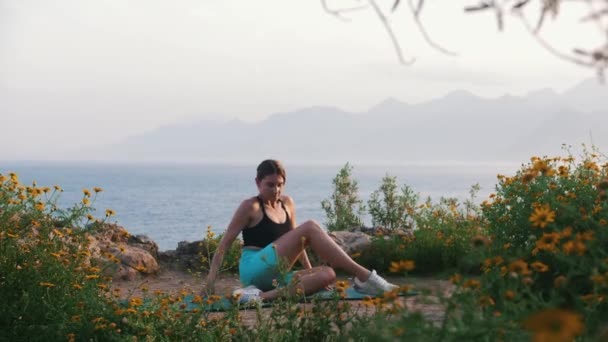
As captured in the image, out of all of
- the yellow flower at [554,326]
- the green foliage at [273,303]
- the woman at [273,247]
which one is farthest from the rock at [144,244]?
the yellow flower at [554,326]

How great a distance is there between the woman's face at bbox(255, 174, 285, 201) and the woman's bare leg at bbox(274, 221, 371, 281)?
0.38 m

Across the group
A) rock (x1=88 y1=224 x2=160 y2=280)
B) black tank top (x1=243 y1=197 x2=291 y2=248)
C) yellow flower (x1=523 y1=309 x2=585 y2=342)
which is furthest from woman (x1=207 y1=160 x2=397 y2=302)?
yellow flower (x1=523 y1=309 x2=585 y2=342)

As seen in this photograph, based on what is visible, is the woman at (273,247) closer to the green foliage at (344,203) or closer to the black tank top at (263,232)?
the black tank top at (263,232)

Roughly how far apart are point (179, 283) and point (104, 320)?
391 centimetres

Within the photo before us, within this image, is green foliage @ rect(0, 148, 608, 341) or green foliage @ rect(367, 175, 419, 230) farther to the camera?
green foliage @ rect(367, 175, 419, 230)

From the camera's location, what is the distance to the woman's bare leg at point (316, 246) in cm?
620

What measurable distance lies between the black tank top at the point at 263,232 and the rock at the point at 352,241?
2.35 metres

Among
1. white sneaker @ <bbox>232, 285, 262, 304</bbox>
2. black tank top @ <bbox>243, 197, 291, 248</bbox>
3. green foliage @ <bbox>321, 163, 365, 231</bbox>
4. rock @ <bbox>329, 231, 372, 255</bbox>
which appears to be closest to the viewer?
white sneaker @ <bbox>232, 285, 262, 304</bbox>

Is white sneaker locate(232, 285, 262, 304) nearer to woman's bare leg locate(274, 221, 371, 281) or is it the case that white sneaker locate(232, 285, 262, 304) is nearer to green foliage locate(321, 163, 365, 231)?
woman's bare leg locate(274, 221, 371, 281)

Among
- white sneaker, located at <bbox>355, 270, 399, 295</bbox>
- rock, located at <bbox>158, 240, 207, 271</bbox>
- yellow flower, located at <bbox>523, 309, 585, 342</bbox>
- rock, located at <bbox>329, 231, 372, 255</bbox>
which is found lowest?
rock, located at <bbox>158, 240, 207, 271</bbox>

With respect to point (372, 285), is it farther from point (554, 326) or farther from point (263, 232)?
point (554, 326)

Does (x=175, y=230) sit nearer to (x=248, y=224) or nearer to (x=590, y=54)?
(x=248, y=224)

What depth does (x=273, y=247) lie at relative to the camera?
6188 millimetres

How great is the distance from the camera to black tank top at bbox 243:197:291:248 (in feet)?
21.6
